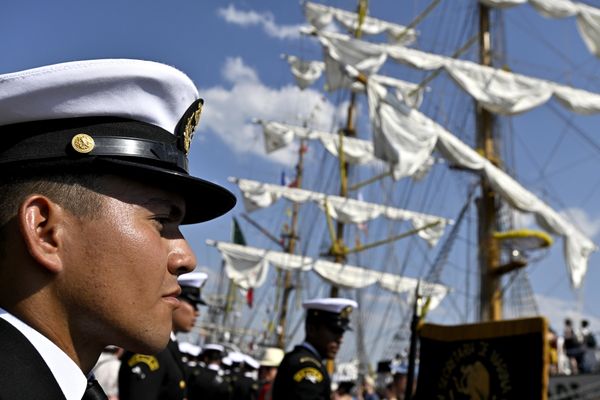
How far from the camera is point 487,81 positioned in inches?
941

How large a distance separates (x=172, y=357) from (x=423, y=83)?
27188 mm

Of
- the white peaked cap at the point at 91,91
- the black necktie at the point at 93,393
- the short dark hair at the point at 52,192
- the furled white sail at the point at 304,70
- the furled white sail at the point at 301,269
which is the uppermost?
the furled white sail at the point at 304,70

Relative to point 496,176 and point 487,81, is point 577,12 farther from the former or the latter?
point 496,176

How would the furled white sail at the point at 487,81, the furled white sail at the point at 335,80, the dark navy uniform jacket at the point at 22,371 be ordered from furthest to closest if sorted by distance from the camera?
the furled white sail at the point at 335,80 → the furled white sail at the point at 487,81 → the dark navy uniform jacket at the point at 22,371

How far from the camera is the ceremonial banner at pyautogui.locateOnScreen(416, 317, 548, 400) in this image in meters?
3.86

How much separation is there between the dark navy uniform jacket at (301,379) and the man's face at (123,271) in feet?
10.6

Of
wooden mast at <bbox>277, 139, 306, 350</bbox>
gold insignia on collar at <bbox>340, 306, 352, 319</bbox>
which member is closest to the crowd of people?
gold insignia on collar at <bbox>340, 306, 352, 319</bbox>

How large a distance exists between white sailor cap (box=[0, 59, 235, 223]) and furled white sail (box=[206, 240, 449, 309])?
31.7 meters

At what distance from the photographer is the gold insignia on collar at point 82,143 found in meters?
1.16

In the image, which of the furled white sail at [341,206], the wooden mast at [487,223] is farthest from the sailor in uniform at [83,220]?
the furled white sail at [341,206]

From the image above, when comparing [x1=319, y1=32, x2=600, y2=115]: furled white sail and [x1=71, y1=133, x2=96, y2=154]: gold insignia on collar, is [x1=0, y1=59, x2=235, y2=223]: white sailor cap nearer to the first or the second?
[x1=71, y1=133, x2=96, y2=154]: gold insignia on collar

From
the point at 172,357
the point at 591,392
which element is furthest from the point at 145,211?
the point at 591,392

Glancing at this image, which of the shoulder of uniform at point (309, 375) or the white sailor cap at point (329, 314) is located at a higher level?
the white sailor cap at point (329, 314)

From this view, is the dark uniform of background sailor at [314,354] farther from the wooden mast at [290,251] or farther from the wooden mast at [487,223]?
the wooden mast at [290,251]
